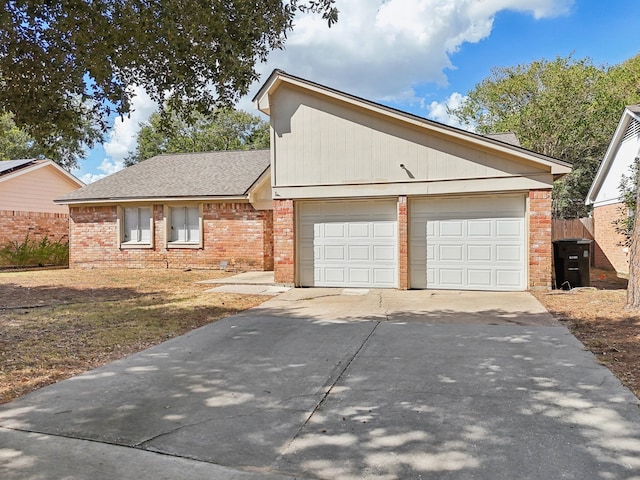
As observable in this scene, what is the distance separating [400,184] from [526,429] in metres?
7.94

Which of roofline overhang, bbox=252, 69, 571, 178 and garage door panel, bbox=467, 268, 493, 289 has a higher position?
roofline overhang, bbox=252, 69, 571, 178

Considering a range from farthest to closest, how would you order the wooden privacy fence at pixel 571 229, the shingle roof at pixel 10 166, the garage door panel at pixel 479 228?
the shingle roof at pixel 10 166 < the wooden privacy fence at pixel 571 229 < the garage door panel at pixel 479 228

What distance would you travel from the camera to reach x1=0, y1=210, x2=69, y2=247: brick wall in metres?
18.7

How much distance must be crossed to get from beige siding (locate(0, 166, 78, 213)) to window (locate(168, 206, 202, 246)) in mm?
8372

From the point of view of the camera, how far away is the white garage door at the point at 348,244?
441 inches

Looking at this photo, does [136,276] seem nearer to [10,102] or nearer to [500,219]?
[10,102]

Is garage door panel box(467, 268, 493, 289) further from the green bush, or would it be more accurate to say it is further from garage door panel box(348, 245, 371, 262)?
the green bush

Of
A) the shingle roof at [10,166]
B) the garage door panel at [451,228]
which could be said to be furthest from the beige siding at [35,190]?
the garage door panel at [451,228]

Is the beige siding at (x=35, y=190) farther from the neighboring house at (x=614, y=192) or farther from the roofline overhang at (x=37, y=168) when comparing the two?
the neighboring house at (x=614, y=192)

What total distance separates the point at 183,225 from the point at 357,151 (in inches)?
322

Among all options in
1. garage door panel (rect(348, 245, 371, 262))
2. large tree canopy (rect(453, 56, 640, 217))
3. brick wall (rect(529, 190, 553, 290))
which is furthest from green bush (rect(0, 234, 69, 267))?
large tree canopy (rect(453, 56, 640, 217))

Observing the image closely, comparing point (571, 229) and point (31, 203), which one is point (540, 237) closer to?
point (571, 229)

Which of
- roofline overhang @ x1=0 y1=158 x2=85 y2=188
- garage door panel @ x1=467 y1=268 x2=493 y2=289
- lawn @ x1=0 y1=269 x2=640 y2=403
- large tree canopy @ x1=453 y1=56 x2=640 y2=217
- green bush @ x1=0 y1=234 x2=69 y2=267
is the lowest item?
lawn @ x1=0 y1=269 x2=640 y2=403

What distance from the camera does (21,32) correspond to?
5645mm
